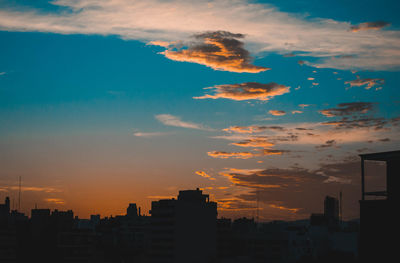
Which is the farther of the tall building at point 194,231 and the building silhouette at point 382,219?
the tall building at point 194,231

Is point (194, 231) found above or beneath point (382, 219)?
beneath

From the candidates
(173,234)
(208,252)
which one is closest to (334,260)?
(208,252)

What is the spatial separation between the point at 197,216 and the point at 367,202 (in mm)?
158693

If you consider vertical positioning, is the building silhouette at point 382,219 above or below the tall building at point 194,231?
above

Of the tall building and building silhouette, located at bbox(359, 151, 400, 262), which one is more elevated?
building silhouette, located at bbox(359, 151, 400, 262)

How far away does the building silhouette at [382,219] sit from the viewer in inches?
1572

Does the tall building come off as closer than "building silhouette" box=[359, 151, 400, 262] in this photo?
No

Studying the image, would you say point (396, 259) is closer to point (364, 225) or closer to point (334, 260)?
point (364, 225)

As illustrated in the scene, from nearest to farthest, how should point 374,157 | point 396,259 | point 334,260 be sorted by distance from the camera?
1. point 396,259
2. point 374,157
3. point 334,260

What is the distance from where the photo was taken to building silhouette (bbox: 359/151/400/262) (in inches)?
1572

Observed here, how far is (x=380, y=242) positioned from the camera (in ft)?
132

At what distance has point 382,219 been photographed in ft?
133

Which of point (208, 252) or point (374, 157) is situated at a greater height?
point (374, 157)

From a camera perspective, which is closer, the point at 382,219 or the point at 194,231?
the point at 382,219
